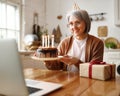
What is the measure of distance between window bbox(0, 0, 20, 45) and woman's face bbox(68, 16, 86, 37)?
1546mm

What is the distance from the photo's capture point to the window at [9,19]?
296 centimetres

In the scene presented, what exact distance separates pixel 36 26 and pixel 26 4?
1.58ft

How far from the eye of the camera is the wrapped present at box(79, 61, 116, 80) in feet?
3.50

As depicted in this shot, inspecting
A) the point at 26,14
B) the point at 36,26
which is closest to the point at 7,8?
the point at 26,14

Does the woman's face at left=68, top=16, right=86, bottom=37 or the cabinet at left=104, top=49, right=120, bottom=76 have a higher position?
the woman's face at left=68, top=16, right=86, bottom=37

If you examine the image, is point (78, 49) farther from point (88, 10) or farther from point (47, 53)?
point (88, 10)

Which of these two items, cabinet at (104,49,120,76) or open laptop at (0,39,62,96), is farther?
cabinet at (104,49,120,76)

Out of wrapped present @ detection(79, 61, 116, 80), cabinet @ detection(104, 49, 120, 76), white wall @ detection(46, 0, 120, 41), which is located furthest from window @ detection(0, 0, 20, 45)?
wrapped present @ detection(79, 61, 116, 80)

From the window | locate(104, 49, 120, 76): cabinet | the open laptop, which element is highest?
the window

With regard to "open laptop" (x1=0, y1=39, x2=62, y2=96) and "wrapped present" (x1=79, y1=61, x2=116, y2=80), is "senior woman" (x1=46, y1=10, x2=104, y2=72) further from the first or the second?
"open laptop" (x1=0, y1=39, x2=62, y2=96)

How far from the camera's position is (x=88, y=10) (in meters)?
3.76

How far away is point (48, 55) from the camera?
138 centimetres

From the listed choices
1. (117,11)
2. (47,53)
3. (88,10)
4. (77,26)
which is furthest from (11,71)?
(88,10)

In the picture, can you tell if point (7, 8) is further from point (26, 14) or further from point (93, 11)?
point (93, 11)
